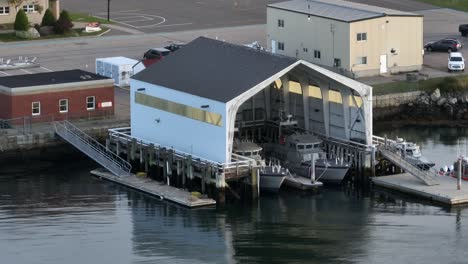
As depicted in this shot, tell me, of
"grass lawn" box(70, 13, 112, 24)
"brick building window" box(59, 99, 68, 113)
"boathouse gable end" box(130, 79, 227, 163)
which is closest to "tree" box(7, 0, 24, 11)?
"grass lawn" box(70, 13, 112, 24)

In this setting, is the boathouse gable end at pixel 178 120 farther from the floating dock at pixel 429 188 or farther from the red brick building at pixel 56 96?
the floating dock at pixel 429 188

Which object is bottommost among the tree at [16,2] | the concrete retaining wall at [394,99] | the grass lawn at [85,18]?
the concrete retaining wall at [394,99]

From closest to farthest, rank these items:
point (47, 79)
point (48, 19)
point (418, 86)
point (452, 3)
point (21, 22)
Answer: point (47, 79), point (418, 86), point (21, 22), point (48, 19), point (452, 3)

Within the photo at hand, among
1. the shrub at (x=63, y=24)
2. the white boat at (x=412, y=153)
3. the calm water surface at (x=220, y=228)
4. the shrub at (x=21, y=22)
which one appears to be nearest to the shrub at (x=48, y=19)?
the shrub at (x=63, y=24)

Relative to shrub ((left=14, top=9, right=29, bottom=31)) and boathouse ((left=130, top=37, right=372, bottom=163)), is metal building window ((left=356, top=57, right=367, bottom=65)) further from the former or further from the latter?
shrub ((left=14, top=9, right=29, bottom=31))

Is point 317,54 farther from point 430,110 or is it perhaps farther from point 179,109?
point 179,109

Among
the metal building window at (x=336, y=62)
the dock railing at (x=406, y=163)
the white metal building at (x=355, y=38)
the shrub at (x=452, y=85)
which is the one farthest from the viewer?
the metal building window at (x=336, y=62)

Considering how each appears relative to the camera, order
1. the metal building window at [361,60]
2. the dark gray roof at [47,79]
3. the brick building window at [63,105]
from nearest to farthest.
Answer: the dark gray roof at [47,79], the brick building window at [63,105], the metal building window at [361,60]

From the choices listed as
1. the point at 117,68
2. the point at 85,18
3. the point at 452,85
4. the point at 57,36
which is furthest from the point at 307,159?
the point at 85,18
